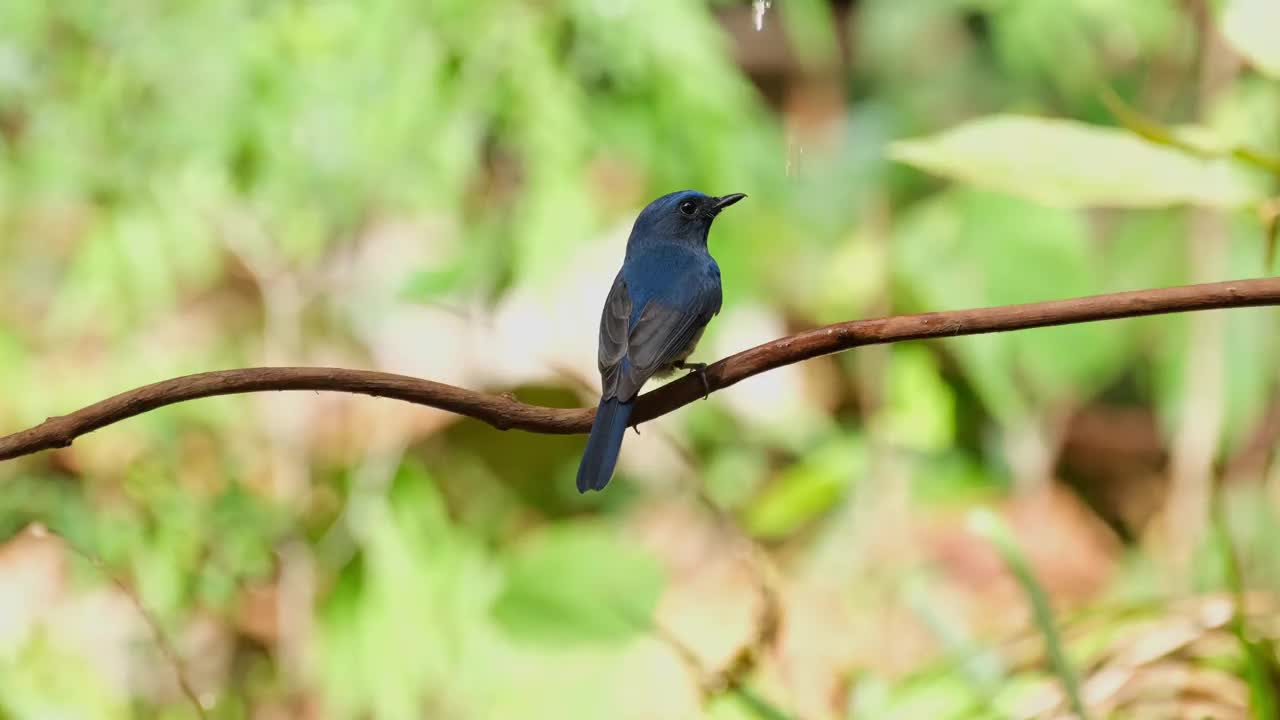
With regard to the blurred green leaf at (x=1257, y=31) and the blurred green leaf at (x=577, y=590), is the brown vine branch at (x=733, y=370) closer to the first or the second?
the blurred green leaf at (x=1257, y=31)

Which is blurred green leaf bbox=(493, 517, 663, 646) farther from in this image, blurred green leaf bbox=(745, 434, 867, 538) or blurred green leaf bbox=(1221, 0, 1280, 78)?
blurred green leaf bbox=(1221, 0, 1280, 78)

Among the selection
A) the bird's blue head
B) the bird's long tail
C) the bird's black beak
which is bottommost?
the bird's long tail

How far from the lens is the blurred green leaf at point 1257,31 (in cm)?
72

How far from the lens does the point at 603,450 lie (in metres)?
0.78

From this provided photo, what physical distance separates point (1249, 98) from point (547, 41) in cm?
125

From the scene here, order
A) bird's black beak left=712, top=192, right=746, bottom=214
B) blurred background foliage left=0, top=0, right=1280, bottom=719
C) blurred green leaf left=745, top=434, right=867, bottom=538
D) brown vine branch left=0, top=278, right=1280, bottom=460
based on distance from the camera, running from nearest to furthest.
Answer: brown vine branch left=0, top=278, right=1280, bottom=460 < bird's black beak left=712, top=192, right=746, bottom=214 < blurred background foliage left=0, top=0, right=1280, bottom=719 < blurred green leaf left=745, top=434, right=867, bottom=538

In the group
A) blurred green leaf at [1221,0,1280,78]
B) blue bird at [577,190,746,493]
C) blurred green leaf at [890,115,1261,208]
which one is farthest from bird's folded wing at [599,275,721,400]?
blurred green leaf at [1221,0,1280,78]

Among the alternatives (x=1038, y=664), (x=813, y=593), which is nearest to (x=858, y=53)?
(x=813, y=593)

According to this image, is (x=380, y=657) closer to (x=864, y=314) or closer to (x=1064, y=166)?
(x=864, y=314)

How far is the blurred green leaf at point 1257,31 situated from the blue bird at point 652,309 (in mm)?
388

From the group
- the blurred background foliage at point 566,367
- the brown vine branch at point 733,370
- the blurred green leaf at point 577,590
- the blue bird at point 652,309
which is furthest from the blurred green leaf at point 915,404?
the brown vine branch at point 733,370

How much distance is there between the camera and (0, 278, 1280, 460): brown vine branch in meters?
0.52

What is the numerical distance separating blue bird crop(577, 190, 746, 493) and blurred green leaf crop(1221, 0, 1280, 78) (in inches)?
15.3

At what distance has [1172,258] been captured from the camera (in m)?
2.09
